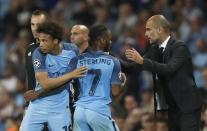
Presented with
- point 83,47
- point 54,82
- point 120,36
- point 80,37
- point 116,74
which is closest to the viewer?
point 54,82

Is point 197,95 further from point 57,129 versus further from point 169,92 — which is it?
point 57,129

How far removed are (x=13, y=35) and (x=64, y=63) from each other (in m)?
8.40

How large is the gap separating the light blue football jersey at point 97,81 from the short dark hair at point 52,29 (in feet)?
1.25

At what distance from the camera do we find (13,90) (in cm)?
1434

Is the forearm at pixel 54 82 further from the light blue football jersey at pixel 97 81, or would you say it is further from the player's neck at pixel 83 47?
the player's neck at pixel 83 47

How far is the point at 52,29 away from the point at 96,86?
77 centimetres

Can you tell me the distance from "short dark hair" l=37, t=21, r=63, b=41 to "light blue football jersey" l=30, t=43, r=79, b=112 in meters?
0.21

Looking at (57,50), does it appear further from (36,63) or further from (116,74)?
(116,74)

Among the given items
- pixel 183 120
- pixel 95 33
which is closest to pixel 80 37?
pixel 95 33

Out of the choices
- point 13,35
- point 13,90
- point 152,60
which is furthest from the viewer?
point 13,35

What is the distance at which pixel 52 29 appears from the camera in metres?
7.50

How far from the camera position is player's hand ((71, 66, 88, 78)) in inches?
292

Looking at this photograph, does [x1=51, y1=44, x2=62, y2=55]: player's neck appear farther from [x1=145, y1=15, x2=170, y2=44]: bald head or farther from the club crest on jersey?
[x1=145, y1=15, x2=170, y2=44]: bald head

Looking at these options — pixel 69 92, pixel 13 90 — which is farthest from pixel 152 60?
pixel 13 90
